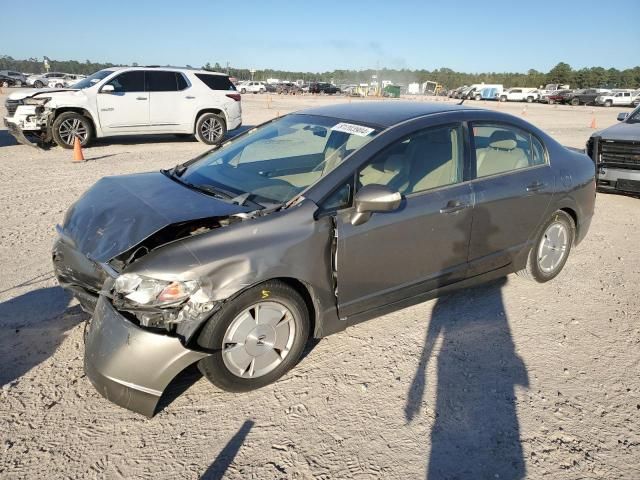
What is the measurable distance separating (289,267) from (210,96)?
10.8 metres

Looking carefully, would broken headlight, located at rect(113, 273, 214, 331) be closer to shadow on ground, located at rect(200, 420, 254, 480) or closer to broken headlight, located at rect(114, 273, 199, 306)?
broken headlight, located at rect(114, 273, 199, 306)

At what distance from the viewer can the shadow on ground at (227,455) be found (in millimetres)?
2457

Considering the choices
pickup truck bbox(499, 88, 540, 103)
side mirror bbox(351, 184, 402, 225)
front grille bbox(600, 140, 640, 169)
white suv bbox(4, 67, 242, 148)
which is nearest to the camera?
side mirror bbox(351, 184, 402, 225)

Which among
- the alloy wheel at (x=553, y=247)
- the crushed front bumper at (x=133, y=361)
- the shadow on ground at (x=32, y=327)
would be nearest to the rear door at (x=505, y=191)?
the alloy wheel at (x=553, y=247)

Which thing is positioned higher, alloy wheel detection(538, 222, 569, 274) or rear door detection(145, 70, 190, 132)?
rear door detection(145, 70, 190, 132)

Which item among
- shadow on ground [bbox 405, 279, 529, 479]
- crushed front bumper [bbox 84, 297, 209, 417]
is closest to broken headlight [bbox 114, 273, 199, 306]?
crushed front bumper [bbox 84, 297, 209, 417]

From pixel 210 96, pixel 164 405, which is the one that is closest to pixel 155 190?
pixel 164 405

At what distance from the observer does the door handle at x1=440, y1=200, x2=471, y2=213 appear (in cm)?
366

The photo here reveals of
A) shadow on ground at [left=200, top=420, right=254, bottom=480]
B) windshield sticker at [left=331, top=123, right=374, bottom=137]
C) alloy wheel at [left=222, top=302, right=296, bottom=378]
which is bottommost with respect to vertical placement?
shadow on ground at [left=200, top=420, right=254, bottom=480]

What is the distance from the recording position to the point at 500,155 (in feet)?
13.8

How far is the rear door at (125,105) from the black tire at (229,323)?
1017 centimetres

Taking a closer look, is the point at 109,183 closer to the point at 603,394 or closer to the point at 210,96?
the point at 603,394

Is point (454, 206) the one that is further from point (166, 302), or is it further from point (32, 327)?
point (32, 327)

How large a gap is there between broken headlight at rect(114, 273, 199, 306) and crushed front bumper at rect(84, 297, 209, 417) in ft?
0.47
